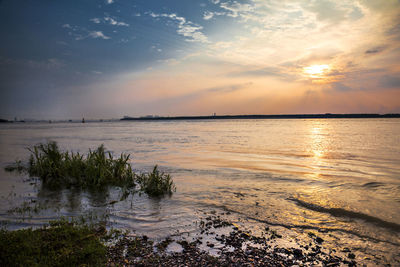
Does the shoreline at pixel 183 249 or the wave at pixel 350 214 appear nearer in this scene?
the shoreline at pixel 183 249

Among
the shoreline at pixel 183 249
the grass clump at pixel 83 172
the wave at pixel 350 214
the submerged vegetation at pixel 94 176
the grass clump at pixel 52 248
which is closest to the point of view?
the grass clump at pixel 52 248

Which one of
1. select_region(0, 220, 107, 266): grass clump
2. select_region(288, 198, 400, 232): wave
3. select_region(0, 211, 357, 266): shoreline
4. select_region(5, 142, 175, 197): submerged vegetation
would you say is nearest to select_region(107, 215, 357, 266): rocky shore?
select_region(0, 211, 357, 266): shoreline

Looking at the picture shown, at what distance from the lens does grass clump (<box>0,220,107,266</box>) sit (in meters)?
5.07

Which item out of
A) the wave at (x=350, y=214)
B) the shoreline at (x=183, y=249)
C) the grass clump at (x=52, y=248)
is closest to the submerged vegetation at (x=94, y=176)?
the shoreline at (x=183, y=249)

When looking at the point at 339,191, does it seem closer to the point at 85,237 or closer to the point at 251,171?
the point at 251,171

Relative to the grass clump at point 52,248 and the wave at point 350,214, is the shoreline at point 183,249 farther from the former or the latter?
the wave at point 350,214

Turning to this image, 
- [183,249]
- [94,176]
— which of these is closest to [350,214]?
[183,249]

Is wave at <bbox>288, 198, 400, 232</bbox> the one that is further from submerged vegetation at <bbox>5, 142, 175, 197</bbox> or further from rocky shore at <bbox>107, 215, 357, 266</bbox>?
submerged vegetation at <bbox>5, 142, 175, 197</bbox>

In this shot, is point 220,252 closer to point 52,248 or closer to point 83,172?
point 52,248

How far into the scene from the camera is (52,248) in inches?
220

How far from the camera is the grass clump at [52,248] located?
507cm

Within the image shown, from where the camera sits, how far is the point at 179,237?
23.3 ft

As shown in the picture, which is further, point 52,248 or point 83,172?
point 83,172

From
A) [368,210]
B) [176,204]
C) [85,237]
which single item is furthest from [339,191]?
[85,237]
